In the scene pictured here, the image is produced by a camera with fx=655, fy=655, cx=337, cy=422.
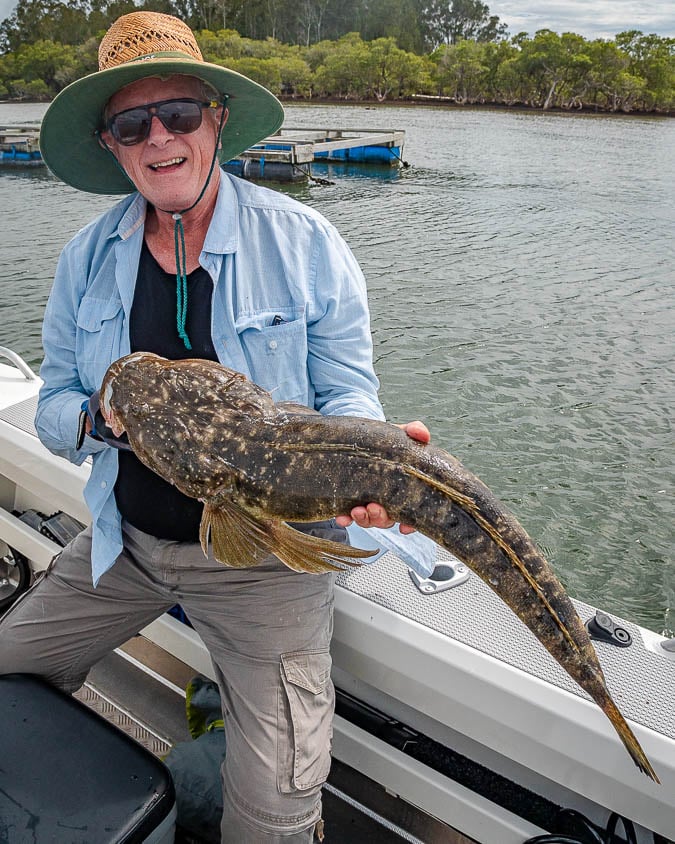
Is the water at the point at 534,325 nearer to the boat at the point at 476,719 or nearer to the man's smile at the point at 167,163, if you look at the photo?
the boat at the point at 476,719

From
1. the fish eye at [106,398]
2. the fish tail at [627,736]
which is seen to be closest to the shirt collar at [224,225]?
the fish eye at [106,398]

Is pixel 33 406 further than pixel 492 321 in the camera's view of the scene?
No

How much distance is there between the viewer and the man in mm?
2615

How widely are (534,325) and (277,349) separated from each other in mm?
11674

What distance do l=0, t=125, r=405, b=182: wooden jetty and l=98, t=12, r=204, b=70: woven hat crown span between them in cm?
2861

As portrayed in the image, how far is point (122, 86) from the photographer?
2779 mm

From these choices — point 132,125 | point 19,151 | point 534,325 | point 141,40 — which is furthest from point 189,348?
point 19,151

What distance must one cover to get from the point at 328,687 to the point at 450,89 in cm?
11942

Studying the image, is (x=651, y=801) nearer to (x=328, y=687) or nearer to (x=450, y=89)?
(x=328, y=687)

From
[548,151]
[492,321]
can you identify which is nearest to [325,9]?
[548,151]

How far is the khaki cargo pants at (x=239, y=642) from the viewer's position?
7.99 ft

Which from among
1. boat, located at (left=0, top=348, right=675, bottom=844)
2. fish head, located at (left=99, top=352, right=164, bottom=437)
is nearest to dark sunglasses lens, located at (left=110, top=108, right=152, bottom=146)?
fish head, located at (left=99, top=352, right=164, bottom=437)

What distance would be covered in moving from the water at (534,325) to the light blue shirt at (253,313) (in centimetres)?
475

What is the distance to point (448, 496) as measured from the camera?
198 centimetres
